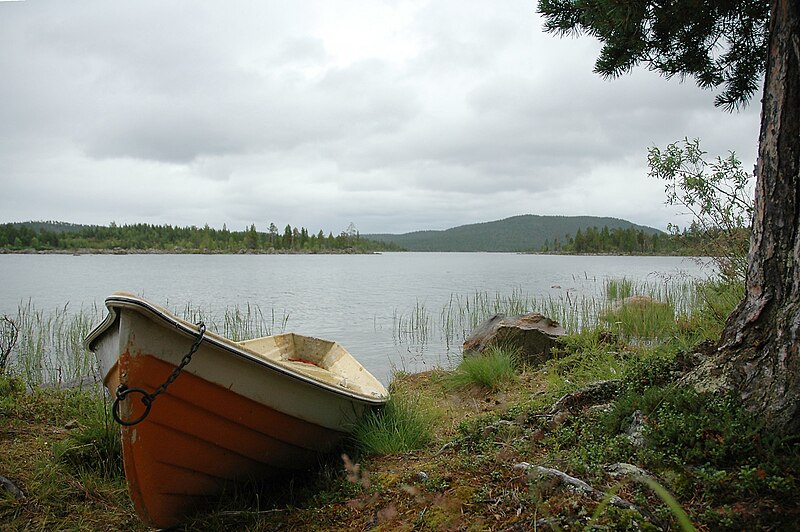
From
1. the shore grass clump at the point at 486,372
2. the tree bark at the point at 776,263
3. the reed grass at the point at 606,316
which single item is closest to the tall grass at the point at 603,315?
the reed grass at the point at 606,316

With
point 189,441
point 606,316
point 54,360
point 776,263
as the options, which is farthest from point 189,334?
point 606,316

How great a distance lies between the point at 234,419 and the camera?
3.61 meters

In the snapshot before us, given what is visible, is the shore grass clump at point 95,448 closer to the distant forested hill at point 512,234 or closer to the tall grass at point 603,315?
the tall grass at point 603,315

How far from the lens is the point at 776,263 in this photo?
109 inches

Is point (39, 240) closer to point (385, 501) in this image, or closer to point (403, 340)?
point (403, 340)

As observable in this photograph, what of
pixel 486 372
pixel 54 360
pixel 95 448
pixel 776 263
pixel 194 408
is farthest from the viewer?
pixel 54 360

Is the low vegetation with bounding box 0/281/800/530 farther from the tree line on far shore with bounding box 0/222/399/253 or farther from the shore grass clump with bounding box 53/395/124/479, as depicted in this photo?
the tree line on far shore with bounding box 0/222/399/253

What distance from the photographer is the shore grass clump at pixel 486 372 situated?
6.68 metres

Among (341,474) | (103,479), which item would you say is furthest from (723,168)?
(103,479)

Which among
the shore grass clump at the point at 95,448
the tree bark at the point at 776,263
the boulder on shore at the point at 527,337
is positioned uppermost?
the tree bark at the point at 776,263

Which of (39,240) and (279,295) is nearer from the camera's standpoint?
(279,295)

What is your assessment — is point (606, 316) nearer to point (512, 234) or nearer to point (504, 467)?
point (504, 467)

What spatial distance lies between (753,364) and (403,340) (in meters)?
10.5

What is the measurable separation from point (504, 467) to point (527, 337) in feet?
16.1
